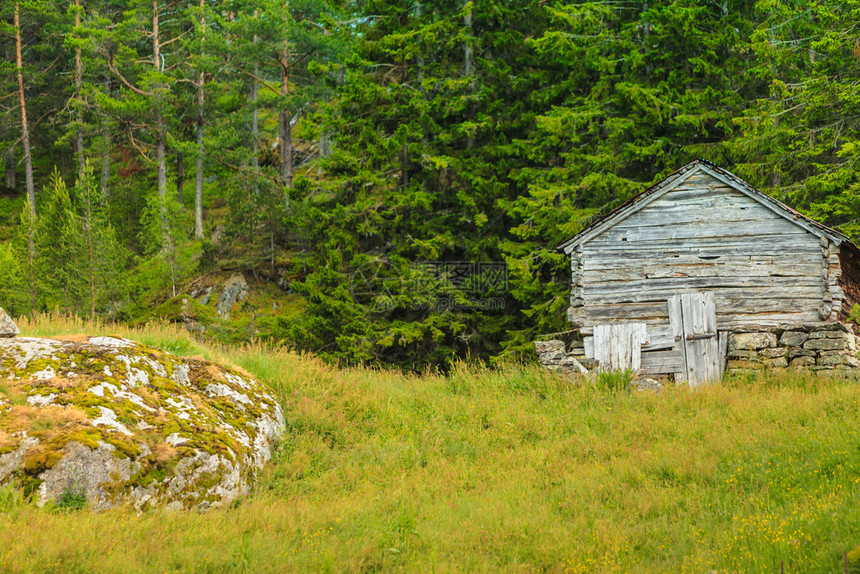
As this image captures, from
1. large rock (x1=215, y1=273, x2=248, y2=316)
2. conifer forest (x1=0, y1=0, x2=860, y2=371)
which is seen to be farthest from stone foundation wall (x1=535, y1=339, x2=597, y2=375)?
large rock (x1=215, y1=273, x2=248, y2=316)

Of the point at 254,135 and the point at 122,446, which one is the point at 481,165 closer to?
the point at 122,446

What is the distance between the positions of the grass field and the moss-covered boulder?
35cm

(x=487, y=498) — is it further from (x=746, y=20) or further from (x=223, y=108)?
(x=223, y=108)

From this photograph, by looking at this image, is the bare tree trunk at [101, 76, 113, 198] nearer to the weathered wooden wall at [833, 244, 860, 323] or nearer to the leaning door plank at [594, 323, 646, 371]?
the leaning door plank at [594, 323, 646, 371]

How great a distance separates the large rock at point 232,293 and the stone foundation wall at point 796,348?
18.0m

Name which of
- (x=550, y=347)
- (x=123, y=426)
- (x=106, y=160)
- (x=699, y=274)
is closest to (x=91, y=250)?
(x=550, y=347)

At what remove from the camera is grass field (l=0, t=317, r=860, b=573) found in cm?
584

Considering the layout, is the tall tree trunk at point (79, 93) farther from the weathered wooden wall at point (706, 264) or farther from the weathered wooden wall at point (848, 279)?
the weathered wooden wall at point (848, 279)

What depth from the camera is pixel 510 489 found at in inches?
332

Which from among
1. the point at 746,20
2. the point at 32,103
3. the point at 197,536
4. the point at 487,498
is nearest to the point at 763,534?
the point at 487,498

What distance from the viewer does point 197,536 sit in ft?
20.5

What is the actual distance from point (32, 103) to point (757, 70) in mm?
38917

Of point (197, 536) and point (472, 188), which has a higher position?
point (472, 188)

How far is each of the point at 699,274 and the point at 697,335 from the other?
4.45ft
